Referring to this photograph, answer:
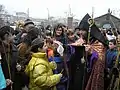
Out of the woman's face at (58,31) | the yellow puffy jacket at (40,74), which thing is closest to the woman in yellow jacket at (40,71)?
the yellow puffy jacket at (40,74)

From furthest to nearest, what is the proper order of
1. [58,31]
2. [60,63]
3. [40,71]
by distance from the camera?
1. [58,31]
2. [60,63]
3. [40,71]

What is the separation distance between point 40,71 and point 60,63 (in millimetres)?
788

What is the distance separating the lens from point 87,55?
5.17 m

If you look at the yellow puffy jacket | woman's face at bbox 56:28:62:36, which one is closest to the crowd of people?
the yellow puffy jacket

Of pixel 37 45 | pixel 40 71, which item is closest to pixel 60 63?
pixel 37 45

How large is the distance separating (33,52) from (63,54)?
64 centimetres

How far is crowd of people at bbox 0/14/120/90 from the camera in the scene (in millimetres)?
4734

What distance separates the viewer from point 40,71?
465 cm

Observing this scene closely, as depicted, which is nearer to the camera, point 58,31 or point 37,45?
point 37,45

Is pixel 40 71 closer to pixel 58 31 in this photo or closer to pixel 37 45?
pixel 37 45

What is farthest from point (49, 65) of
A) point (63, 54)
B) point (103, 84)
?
point (103, 84)

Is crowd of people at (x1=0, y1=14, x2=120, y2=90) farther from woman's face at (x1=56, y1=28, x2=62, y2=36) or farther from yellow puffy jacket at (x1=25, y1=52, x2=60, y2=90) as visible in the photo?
woman's face at (x1=56, y1=28, x2=62, y2=36)

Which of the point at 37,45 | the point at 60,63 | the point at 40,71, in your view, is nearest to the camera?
the point at 40,71

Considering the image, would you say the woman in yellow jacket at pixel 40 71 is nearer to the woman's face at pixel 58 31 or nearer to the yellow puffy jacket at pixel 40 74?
the yellow puffy jacket at pixel 40 74
